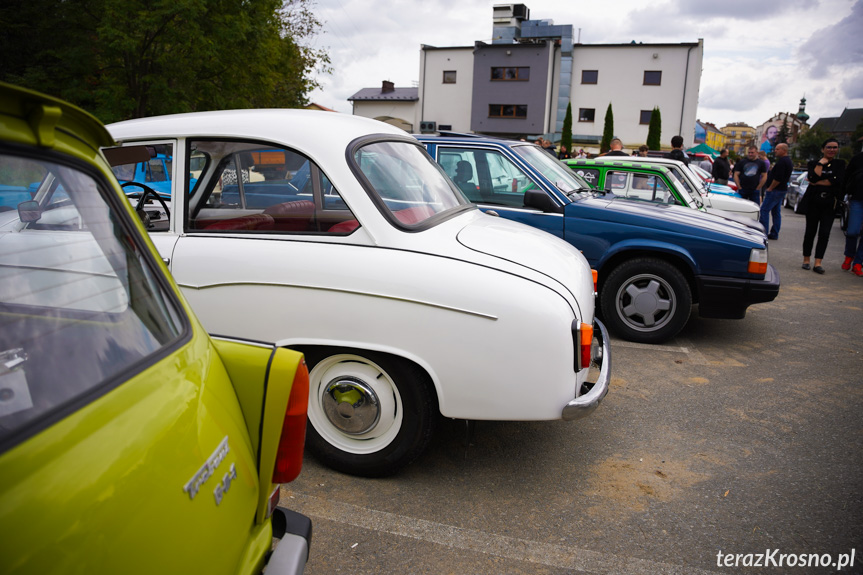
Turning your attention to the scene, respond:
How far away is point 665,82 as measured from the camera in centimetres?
4250

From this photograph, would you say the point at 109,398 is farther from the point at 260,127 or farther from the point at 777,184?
the point at 777,184

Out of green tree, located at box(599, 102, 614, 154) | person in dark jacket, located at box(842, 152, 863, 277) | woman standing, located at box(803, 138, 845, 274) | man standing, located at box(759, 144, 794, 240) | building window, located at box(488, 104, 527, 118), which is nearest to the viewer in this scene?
person in dark jacket, located at box(842, 152, 863, 277)

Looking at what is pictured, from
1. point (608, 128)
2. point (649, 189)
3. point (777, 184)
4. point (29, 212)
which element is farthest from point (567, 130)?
point (29, 212)

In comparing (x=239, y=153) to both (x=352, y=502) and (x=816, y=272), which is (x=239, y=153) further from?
(x=816, y=272)

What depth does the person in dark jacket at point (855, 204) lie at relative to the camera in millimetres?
8891

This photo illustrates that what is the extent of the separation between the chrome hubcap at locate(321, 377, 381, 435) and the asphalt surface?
33 centimetres

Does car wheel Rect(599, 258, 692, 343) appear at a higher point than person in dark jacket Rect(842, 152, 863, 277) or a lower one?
lower

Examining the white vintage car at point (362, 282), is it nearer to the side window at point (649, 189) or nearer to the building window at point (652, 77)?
the side window at point (649, 189)

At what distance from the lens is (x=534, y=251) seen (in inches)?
127

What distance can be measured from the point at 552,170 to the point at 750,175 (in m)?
9.07

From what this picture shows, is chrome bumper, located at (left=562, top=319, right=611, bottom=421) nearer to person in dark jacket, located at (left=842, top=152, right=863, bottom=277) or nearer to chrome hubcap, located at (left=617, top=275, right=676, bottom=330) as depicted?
chrome hubcap, located at (left=617, top=275, right=676, bottom=330)

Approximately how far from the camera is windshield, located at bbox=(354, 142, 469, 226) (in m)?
3.11

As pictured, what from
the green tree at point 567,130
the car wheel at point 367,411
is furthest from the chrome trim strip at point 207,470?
the green tree at point 567,130

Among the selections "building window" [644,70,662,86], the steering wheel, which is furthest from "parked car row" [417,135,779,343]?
"building window" [644,70,662,86]
